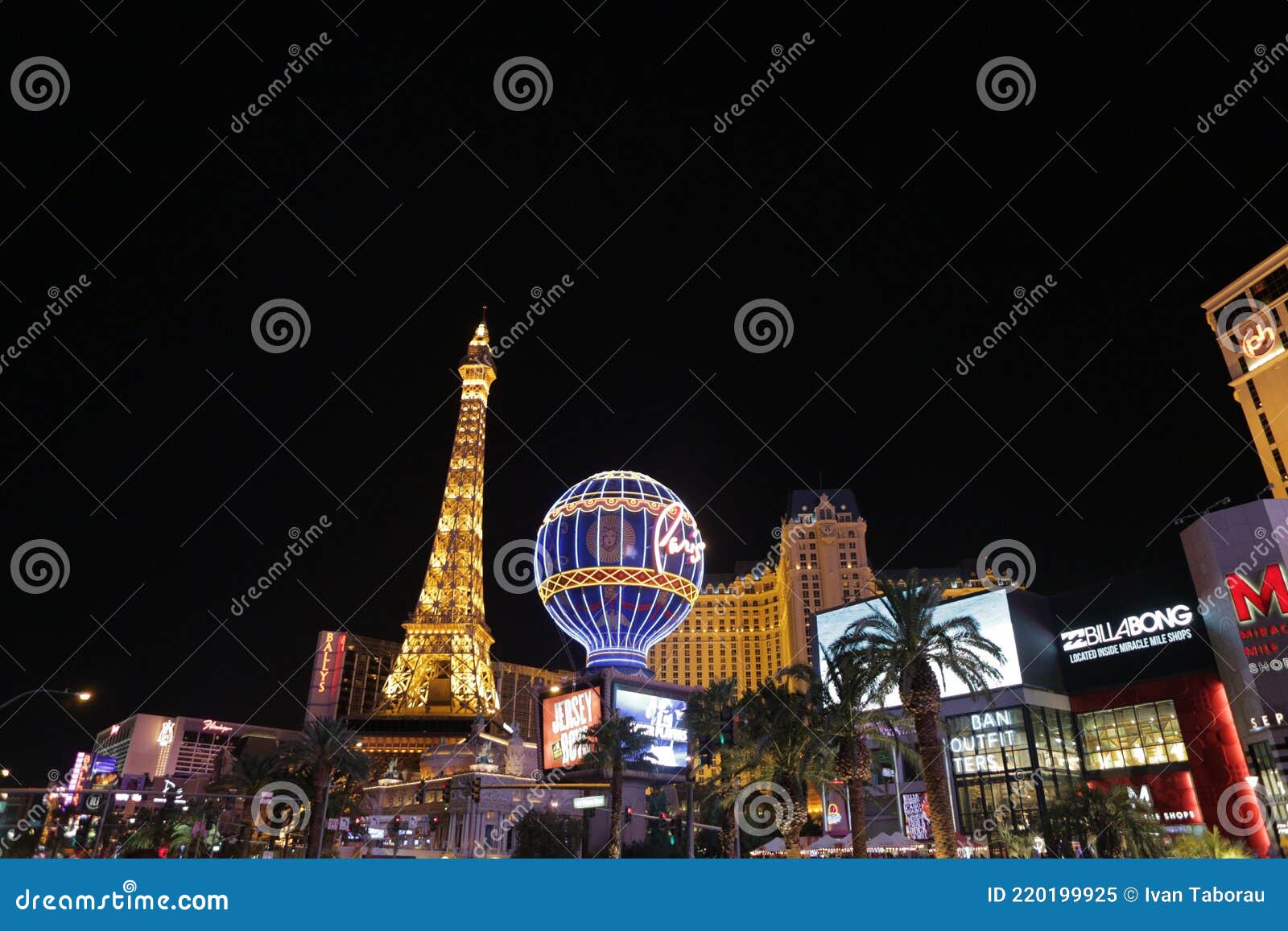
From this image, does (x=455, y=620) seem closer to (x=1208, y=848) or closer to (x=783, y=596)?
(x=783, y=596)

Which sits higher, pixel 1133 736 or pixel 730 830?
pixel 1133 736

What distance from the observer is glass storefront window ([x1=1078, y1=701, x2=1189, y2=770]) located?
46469 millimetres

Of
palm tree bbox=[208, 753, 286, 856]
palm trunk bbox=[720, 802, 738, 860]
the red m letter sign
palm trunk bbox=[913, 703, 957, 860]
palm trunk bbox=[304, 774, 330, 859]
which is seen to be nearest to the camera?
palm trunk bbox=[913, 703, 957, 860]

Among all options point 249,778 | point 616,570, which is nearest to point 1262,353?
point 616,570

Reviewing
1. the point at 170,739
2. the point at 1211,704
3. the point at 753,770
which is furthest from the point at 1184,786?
the point at 170,739

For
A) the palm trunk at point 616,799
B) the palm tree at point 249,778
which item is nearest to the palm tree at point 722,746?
the palm trunk at point 616,799

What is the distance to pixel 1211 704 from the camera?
146 feet

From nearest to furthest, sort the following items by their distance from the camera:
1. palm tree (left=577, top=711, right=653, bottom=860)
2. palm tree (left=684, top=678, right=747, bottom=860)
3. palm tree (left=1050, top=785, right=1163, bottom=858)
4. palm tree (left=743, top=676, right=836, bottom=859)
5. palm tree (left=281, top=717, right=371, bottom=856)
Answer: palm tree (left=1050, top=785, right=1163, bottom=858) < palm tree (left=743, top=676, right=836, bottom=859) < palm tree (left=684, top=678, right=747, bottom=860) < palm tree (left=281, top=717, right=371, bottom=856) < palm tree (left=577, top=711, right=653, bottom=860)

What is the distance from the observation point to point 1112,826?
1287 inches

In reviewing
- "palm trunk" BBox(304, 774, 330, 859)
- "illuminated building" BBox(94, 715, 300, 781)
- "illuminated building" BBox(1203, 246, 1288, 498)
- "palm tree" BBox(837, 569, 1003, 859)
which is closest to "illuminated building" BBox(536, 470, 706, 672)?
"palm trunk" BBox(304, 774, 330, 859)

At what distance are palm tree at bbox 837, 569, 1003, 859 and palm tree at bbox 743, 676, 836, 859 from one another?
391 cm

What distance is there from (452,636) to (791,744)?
5945 cm

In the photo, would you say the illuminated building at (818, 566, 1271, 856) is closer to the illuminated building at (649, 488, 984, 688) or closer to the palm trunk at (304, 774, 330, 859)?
the palm trunk at (304, 774, 330, 859)
